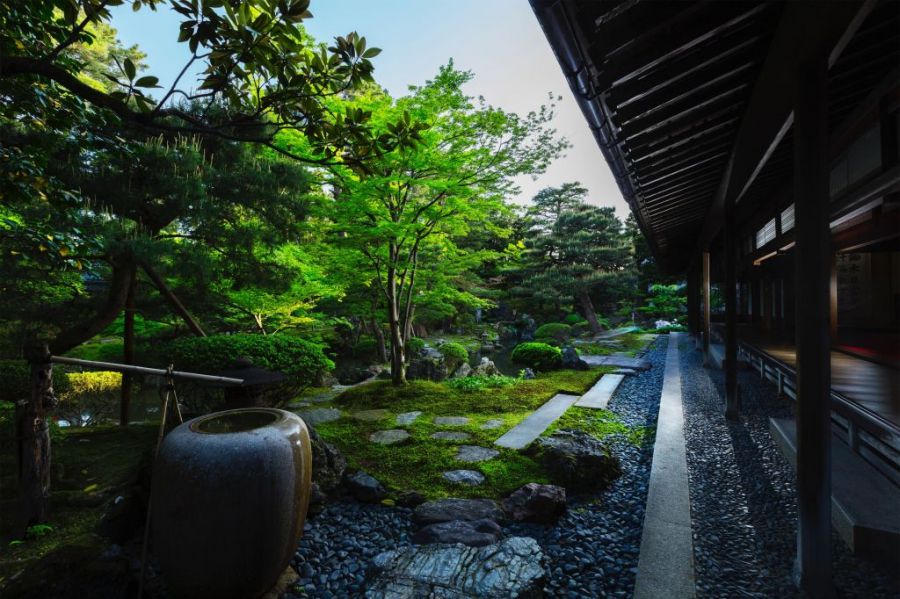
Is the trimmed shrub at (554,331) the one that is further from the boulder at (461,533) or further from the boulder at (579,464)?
the boulder at (461,533)

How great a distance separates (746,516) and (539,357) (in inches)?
361

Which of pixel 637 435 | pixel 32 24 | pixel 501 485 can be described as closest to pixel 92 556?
pixel 501 485

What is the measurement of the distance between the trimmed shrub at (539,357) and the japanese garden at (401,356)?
127 inches

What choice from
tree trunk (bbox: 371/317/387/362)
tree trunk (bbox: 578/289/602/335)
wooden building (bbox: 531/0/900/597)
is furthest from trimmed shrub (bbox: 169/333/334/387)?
tree trunk (bbox: 578/289/602/335)

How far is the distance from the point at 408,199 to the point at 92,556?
7.79m

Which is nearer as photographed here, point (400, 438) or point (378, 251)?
point (400, 438)

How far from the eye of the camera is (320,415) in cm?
707

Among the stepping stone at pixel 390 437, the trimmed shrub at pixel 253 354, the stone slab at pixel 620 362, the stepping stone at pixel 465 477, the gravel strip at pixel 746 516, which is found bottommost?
the stepping stone at pixel 465 477

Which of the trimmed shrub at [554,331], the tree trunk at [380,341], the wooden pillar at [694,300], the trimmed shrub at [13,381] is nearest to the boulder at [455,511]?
the trimmed shrub at [13,381]

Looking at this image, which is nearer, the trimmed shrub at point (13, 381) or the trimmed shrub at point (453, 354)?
the trimmed shrub at point (13, 381)

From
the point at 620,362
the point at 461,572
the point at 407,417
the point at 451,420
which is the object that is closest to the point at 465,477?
the point at 461,572

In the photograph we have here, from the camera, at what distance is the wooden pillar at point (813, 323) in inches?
98.6

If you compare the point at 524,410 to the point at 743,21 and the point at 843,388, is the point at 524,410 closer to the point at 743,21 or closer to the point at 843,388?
the point at 843,388

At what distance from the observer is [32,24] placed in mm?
3010
